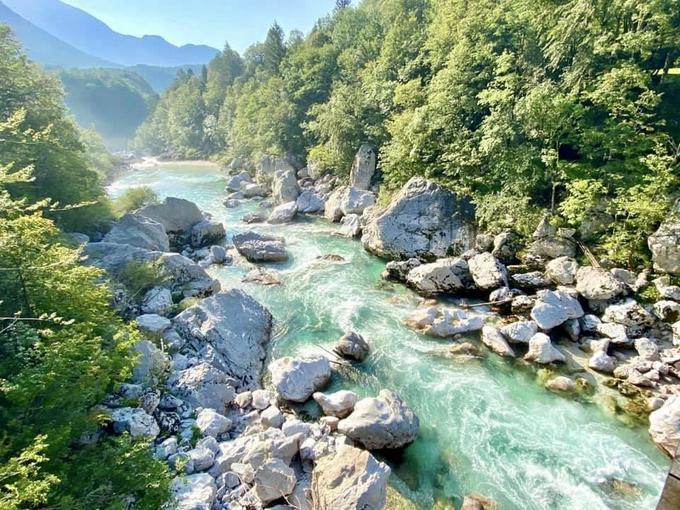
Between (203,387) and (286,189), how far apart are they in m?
21.9

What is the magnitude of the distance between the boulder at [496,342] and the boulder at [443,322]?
0.55 metres

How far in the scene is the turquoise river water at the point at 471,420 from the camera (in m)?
7.74

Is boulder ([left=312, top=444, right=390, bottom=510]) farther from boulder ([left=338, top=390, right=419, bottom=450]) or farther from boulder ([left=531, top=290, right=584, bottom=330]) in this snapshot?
boulder ([left=531, top=290, right=584, bottom=330])

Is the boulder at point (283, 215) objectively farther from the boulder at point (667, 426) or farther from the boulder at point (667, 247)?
the boulder at point (667, 426)

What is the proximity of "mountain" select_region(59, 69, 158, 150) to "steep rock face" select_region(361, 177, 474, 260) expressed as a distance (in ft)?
400

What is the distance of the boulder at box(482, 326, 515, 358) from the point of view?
11695mm

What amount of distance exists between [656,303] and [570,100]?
810 cm

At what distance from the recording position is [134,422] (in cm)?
756

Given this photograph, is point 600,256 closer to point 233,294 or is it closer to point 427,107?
point 427,107

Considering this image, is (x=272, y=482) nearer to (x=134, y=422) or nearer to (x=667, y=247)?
(x=134, y=422)

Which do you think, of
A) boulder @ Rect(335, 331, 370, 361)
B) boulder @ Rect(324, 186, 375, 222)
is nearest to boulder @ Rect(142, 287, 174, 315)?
boulder @ Rect(335, 331, 370, 361)

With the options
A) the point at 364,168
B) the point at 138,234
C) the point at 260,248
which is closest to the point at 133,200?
the point at 138,234

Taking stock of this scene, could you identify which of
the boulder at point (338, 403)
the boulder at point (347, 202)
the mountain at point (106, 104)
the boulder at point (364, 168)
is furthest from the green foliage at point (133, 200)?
the mountain at point (106, 104)

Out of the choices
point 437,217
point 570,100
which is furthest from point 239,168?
point 570,100
